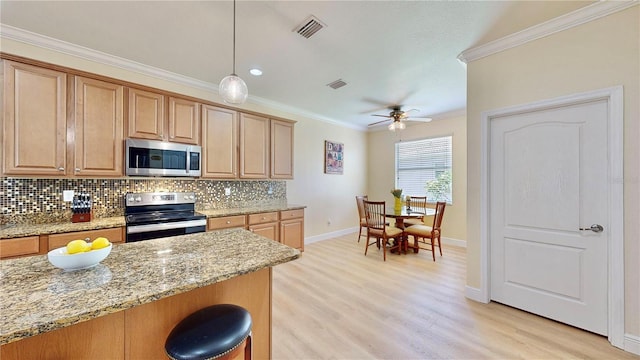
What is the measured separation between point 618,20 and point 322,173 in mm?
4262

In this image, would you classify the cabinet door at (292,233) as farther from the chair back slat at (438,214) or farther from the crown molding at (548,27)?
the crown molding at (548,27)

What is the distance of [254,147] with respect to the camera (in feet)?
12.5

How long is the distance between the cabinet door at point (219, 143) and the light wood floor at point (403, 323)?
5.46ft

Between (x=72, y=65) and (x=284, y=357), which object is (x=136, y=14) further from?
(x=284, y=357)

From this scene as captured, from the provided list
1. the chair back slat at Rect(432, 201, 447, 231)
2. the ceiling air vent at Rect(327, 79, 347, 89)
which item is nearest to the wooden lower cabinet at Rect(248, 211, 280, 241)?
the ceiling air vent at Rect(327, 79, 347, 89)

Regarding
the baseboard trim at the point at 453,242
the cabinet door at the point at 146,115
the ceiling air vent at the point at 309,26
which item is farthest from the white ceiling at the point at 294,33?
the baseboard trim at the point at 453,242

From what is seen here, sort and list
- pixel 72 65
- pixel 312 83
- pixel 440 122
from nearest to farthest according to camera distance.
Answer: pixel 72 65 < pixel 312 83 < pixel 440 122

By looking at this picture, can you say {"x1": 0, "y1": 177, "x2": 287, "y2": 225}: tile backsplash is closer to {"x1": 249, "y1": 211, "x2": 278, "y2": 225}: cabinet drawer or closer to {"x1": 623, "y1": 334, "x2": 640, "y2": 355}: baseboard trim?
{"x1": 249, "y1": 211, "x2": 278, "y2": 225}: cabinet drawer

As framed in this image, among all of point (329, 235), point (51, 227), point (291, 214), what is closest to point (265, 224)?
point (291, 214)

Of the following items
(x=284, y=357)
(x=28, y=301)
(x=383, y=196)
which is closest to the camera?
(x=28, y=301)

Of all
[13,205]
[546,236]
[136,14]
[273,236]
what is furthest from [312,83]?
[13,205]

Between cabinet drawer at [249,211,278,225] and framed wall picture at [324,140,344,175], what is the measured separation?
1.92 metres

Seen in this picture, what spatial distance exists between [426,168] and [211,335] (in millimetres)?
5204

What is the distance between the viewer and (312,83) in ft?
11.5
